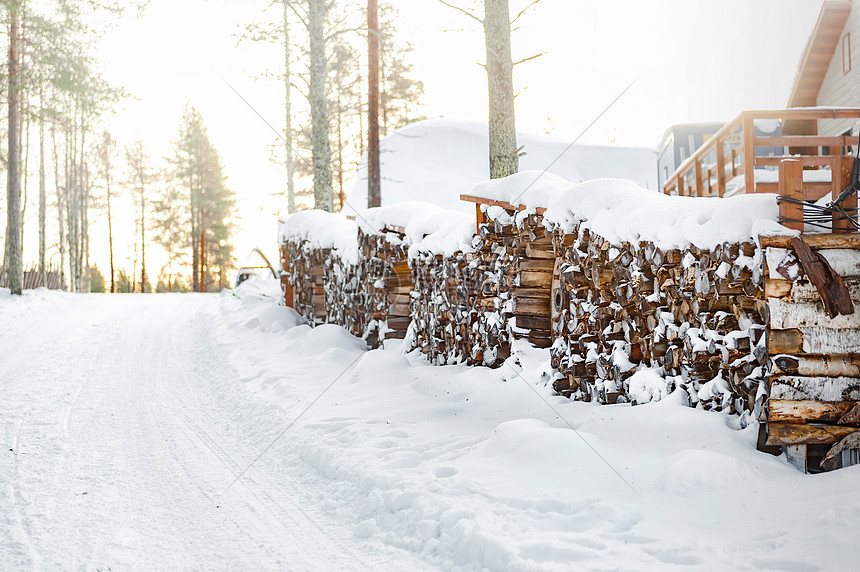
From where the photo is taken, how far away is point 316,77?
15.5 m

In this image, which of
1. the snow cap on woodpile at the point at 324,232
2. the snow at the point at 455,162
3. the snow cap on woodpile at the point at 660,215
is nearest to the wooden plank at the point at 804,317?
the snow cap on woodpile at the point at 660,215

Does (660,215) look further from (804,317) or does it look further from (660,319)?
(804,317)

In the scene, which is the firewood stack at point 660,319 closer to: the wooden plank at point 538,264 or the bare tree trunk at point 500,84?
the wooden plank at point 538,264

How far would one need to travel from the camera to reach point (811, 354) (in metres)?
4.28

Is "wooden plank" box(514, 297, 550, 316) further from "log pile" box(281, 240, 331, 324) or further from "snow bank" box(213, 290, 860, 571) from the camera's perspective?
"log pile" box(281, 240, 331, 324)

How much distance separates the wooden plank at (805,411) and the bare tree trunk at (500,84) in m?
5.81

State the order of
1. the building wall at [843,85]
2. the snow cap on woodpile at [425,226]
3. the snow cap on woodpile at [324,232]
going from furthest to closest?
the building wall at [843,85], the snow cap on woodpile at [324,232], the snow cap on woodpile at [425,226]

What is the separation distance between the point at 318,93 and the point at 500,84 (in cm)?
714

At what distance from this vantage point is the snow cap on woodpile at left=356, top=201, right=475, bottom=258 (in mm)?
8336

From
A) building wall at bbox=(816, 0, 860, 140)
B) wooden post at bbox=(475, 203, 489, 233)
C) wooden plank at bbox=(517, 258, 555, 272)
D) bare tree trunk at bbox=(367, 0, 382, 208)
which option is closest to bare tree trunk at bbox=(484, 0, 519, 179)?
wooden post at bbox=(475, 203, 489, 233)

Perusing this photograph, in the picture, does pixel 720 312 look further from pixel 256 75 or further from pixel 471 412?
pixel 256 75

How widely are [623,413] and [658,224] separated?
151cm

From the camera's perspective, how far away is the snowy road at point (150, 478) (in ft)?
13.9

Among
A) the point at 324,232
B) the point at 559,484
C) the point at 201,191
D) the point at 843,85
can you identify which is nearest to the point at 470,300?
the point at 559,484
